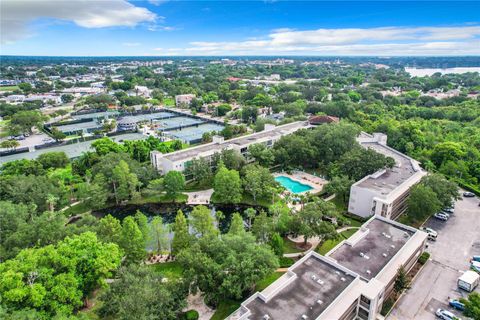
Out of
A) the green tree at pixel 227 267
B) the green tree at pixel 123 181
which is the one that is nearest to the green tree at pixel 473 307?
the green tree at pixel 227 267

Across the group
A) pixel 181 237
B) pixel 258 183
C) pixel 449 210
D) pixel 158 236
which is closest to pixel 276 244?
pixel 181 237

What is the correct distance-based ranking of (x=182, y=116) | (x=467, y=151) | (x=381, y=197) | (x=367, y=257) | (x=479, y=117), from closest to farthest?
1. (x=367, y=257)
2. (x=381, y=197)
3. (x=467, y=151)
4. (x=479, y=117)
5. (x=182, y=116)

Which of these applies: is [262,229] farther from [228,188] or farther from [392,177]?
[392,177]

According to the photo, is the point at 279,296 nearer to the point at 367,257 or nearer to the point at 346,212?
the point at 367,257

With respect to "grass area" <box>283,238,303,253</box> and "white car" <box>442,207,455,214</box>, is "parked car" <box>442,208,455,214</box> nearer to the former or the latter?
"white car" <box>442,207,455,214</box>

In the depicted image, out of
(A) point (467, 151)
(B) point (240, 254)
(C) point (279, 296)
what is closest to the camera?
(C) point (279, 296)

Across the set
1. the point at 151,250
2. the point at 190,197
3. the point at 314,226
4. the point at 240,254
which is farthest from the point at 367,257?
the point at 190,197

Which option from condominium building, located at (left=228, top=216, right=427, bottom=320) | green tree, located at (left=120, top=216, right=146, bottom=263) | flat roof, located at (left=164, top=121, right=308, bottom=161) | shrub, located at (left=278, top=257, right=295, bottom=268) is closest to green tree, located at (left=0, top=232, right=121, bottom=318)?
green tree, located at (left=120, top=216, right=146, bottom=263)
